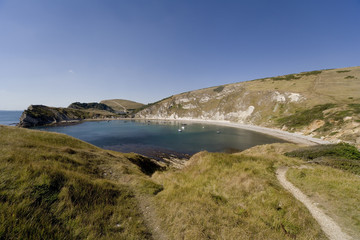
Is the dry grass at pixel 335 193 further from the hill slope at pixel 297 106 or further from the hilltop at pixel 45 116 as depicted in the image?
the hilltop at pixel 45 116

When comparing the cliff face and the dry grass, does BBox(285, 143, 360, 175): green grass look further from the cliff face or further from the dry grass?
the cliff face

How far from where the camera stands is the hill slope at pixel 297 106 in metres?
45.3

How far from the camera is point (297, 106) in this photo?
240 ft

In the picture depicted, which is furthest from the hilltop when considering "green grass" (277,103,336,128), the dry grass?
"green grass" (277,103,336,128)

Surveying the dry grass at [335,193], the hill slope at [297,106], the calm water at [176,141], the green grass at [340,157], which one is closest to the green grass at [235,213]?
the dry grass at [335,193]

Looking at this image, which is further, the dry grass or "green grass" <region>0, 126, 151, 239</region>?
the dry grass

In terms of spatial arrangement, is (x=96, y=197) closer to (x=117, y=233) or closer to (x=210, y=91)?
(x=117, y=233)

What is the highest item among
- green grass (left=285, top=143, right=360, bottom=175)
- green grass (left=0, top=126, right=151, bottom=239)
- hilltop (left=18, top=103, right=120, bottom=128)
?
A: hilltop (left=18, top=103, right=120, bottom=128)

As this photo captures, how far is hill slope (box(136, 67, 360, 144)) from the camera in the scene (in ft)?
148

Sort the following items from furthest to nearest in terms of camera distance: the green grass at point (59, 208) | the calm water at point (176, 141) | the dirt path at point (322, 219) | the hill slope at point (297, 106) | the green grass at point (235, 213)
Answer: the hill slope at point (297, 106) < the calm water at point (176, 141) < the dirt path at point (322, 219) < the green grass at point (235, 213) < the green grass at point (59, 208)

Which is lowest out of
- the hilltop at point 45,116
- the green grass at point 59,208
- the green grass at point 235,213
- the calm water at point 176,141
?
the calm water at point 176,141

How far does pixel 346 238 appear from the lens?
5750mm

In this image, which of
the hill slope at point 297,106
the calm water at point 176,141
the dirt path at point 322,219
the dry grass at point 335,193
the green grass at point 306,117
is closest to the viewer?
the dirt path at point 322,219

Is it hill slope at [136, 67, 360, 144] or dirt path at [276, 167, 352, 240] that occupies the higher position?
hill slope at [136, 67, 360, 144]
